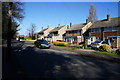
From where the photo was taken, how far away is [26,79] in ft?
18.6

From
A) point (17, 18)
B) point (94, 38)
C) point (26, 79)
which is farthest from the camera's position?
point (94, 38)

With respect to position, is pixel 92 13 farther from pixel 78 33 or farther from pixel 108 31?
pixel 108 31

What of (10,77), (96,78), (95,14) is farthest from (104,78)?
(95,14)

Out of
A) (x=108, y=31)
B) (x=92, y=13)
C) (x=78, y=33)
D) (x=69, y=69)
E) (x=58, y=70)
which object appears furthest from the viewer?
(x=92, y=13)

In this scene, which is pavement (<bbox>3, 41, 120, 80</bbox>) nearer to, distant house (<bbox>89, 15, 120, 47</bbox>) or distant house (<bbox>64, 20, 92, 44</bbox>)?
distant house (<bbox>89, 15, 120, 47</bbox>)

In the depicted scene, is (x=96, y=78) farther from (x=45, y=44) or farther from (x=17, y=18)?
(x=17, y=18)

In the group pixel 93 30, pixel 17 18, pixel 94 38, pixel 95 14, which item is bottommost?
pixel 94 38

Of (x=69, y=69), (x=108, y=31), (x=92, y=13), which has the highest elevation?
(x=92, y=13)

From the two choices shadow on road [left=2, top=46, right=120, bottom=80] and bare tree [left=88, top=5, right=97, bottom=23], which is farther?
bare tree [left=88, top=5, right=97, bottom=23]

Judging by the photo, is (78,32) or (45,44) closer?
(45,44)

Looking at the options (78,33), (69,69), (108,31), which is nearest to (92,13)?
(78,33)

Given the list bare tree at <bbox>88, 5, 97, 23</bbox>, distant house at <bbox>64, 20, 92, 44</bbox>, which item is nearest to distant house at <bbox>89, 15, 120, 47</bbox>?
distant house at <bbox>64, 20, 92, 44</bbox>

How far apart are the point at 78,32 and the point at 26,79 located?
1588 inches

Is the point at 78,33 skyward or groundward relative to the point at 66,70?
skyward
